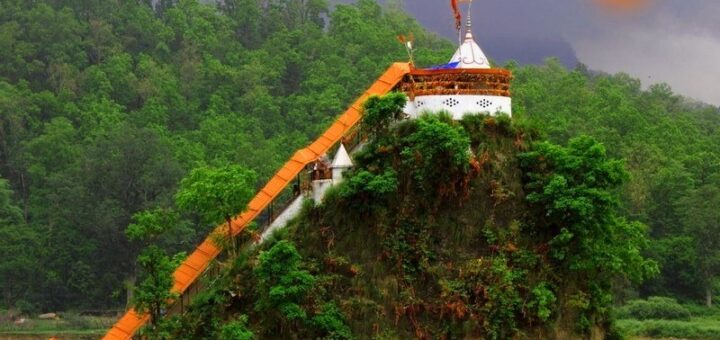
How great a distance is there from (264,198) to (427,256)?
3.69 metres

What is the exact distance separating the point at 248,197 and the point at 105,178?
24734mm

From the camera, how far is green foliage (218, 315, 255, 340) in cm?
2017

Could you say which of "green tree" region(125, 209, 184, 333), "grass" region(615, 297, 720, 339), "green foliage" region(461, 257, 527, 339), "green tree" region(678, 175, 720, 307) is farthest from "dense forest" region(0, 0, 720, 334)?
"green foliage" region(461, 257, 527, 339)

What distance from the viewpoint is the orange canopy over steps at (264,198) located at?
2250 centimetres

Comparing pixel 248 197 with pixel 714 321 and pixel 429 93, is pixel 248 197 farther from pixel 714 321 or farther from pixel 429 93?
pixel 714 321

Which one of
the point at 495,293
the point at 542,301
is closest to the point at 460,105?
the point at 495,293

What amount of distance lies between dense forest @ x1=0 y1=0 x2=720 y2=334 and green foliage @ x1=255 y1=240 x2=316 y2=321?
1323 centimetres

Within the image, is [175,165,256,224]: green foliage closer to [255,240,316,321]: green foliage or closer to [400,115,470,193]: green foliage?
[255,240,316,321]: green foliage

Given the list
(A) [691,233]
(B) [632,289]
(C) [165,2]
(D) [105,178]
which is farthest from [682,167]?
(C) [165,2]

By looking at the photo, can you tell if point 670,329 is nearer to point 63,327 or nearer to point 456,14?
point 456,14

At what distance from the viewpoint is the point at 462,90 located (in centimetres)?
2211

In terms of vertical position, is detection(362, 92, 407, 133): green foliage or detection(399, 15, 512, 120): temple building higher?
detection(399, 15, 512, 120): temple building

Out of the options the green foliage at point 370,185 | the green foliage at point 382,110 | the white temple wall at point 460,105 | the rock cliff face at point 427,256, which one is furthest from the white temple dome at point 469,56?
the green foliage at point 370,185

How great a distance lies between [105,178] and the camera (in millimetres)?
45812
